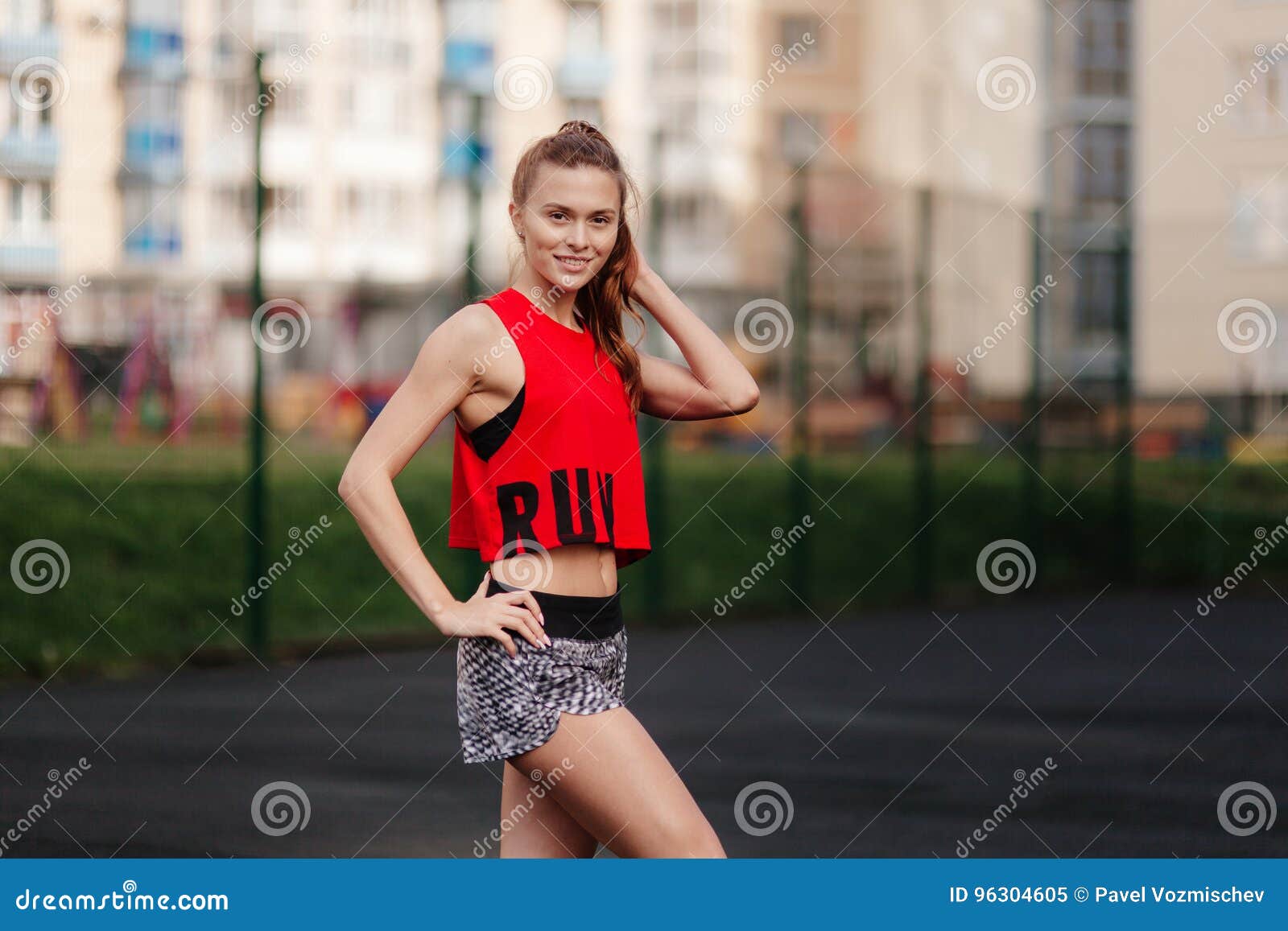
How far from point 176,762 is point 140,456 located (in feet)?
8.76

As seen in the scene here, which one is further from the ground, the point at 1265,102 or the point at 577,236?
the point at 1265,102

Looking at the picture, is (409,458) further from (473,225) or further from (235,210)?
(473,225)

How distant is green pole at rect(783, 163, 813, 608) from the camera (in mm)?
12969

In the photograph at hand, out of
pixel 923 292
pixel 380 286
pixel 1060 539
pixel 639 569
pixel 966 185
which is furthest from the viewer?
pixel 966 185

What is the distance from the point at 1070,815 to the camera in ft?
21.5

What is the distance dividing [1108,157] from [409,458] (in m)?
49.3

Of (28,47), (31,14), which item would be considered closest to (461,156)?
(28,47)

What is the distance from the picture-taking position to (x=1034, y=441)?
1538cm

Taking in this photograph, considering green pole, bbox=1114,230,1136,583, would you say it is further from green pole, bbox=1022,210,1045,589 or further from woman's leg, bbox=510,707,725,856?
woman's leg, bbox=510,707,725,856

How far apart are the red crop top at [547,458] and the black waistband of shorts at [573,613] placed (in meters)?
0.08

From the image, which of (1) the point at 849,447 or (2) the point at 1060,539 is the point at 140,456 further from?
(2) the point at 1060,539

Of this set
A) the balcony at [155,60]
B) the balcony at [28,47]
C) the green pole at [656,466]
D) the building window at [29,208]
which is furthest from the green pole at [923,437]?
the building window at [29,208]

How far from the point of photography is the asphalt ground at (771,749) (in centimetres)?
611

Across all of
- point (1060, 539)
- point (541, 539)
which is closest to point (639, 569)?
point (1060, 539)
